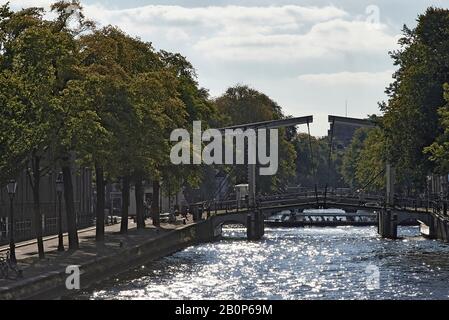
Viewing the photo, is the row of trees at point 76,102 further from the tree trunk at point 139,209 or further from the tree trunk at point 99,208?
the tree trunk at point 139,209

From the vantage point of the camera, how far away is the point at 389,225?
328 feet

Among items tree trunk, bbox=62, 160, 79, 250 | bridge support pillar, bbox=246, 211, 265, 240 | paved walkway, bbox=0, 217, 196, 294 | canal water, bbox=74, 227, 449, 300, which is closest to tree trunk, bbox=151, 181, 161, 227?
canal water, bbox=74, 227, 449, 300

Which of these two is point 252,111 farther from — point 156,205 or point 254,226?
point 156,205

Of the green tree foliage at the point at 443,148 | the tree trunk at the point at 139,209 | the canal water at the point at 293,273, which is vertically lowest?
the canal water at the point at 293,273

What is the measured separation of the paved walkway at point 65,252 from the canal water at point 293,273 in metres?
2.10

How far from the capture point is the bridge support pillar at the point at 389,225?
9894 centimetres

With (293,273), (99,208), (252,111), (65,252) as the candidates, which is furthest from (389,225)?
(252,111)

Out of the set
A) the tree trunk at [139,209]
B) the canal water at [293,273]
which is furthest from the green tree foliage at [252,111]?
the canal water at [293,273]

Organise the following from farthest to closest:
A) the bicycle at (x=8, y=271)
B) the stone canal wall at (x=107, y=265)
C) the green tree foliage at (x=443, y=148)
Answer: the green tree foliage at (x=443, y=148)
the bicycle at (x=8, y=271)
the stone canal wall at (x=107, y=265)

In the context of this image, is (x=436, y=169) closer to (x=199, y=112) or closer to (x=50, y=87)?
(x=199, y=112)

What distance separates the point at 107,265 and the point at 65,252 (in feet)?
13.2

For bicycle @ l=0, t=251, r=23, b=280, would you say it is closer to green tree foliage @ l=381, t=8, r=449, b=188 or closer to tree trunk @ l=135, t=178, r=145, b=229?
tree trunk @ l=135, t=178, r=145, b=229
